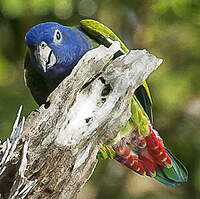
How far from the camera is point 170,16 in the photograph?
302 centimetres

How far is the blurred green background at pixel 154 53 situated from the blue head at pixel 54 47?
1.71 ft

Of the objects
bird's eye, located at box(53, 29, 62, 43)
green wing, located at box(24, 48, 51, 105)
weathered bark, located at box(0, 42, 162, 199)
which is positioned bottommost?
weathered bark, located at box(0, 42, 162, 199)

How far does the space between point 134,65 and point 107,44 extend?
Answer: 521 mm

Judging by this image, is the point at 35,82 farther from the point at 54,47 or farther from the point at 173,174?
the point at 173,174

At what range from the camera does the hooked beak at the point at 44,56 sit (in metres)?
2.07

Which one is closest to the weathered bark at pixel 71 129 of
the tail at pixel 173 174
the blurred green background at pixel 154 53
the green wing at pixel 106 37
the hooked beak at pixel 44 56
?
the hooked beak at pixel 44 56

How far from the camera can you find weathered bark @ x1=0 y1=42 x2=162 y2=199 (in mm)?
1597

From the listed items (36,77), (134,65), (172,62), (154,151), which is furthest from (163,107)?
(134,65)

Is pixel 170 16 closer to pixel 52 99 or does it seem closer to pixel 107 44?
pixel 107 44

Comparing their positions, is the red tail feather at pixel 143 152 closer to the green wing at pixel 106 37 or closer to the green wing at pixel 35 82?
the green wing at pixel 106 37

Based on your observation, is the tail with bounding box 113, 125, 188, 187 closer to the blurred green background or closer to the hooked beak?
the hooked beak

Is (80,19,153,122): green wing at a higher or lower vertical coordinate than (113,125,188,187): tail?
higher

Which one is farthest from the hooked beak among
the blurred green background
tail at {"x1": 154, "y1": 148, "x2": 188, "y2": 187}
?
tail at {"x1": 154, "y1": 148, "x2": 188, "y2": 187}

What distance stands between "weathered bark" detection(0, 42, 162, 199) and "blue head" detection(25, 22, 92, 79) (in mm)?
380
